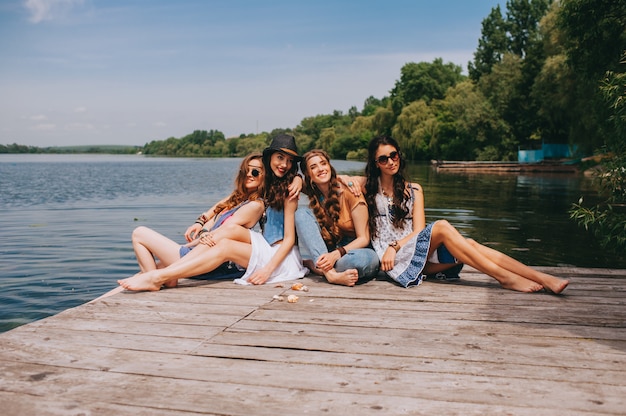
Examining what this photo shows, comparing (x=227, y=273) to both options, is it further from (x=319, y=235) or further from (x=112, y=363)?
(x=112, y=363)

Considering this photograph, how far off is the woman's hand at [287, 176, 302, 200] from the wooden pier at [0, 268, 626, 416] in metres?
0.86

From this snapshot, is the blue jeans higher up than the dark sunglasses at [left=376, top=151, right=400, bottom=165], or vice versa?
the dark sunglasses at [left=376, top=151, right=400, bottom=165]

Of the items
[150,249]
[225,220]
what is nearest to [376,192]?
[225,220]

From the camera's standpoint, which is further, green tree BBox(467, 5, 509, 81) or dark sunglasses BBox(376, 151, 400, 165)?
green tree BBox(467, 5, 509, 81)

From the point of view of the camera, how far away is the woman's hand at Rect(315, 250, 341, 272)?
454 cm

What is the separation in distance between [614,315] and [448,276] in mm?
1463

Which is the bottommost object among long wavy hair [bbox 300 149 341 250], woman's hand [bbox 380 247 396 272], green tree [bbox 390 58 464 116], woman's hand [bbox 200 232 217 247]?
woman's hand [bbox 380 247 396 272]

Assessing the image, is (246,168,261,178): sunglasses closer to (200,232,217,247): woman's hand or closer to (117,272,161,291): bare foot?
(200,232,217,247): woman's hand

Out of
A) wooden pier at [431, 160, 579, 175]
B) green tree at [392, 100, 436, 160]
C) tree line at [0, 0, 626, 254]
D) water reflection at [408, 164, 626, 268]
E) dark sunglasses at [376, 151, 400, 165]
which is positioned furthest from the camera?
green tree at [392, 100, 436, 160]

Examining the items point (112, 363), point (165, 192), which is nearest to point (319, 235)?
point (112, 363)

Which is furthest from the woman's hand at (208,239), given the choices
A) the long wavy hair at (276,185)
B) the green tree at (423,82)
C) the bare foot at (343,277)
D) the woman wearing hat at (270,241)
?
the green tree at (423,82)

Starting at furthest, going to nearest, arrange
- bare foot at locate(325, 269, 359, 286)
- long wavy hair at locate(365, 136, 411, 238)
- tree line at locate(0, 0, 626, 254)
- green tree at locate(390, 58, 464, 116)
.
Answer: green tree at locate(390, 58, 464, 116) < tree line at locate(0, 0, 626, 254) < long wavy hair at locate(365, 136, 411, 238) < bare foot at locate(325, 269, 359, 286)

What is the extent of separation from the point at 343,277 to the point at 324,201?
0.69 m

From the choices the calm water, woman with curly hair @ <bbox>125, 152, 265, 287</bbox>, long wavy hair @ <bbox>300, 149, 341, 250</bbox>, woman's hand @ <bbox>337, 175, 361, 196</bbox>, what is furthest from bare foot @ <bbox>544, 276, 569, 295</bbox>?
the calm water
